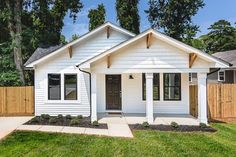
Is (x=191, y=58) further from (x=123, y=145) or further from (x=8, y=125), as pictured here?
(x=8, y=125)

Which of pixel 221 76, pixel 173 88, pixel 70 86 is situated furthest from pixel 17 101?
pixel 221 76

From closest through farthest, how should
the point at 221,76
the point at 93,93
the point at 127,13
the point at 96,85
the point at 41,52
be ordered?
the point at 93,93
the point at 96,85
the point at 41,52
the point at 127,13
the point at 221,76

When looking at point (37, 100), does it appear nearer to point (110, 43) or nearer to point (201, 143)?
point (110, 43)

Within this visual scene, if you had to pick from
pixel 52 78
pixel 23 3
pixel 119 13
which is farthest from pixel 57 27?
pixel 52 78

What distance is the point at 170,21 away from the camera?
3406cm

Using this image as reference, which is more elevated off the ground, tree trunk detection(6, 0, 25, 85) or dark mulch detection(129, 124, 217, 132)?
tree trunk detection(6, 0, 25, 85)

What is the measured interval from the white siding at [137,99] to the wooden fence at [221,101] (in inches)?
54.9

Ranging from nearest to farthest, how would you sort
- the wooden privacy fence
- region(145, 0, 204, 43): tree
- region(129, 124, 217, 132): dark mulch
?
region(129, 124, 217, 132): dark mulch, the wooden privacy fence, region(145, 0, 204, 43): tree

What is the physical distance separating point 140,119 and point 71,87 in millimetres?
4736

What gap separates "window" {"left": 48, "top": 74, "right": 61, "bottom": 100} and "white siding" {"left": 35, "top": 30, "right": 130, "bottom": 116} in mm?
222

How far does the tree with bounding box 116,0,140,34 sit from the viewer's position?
26266 millimetres

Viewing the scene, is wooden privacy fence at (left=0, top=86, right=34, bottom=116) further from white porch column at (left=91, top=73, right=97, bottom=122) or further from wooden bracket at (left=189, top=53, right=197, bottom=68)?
wooden bracket at (left=189, top=53, right=197, bottom=68)

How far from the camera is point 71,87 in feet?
51.4

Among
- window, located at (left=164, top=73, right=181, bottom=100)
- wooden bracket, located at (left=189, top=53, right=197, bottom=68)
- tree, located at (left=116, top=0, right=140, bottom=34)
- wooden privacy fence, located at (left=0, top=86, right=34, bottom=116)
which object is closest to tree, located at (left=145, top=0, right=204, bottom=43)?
tree, located at (left=116, top=0, right=140, bottom=34)
